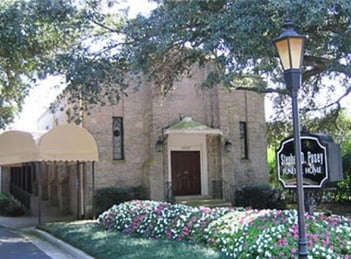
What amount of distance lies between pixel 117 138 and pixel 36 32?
7.60 metres

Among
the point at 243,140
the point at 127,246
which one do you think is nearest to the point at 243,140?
the point at 243,140

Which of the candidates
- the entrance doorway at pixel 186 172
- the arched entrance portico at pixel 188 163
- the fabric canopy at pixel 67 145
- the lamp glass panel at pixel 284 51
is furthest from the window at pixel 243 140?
the lamp glass panel at pixel 284 51

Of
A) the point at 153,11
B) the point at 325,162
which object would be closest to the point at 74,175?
the point at 153,11

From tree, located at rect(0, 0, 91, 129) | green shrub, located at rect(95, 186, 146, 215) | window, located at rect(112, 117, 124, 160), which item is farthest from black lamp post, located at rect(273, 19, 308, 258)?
window, located at rect(112, 117, 124, 160)

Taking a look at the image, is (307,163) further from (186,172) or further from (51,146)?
(186,172)

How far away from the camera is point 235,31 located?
1072 cm

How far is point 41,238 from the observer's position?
1405cm

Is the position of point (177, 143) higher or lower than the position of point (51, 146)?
higher

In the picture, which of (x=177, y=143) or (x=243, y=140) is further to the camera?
(x=243, y=140)

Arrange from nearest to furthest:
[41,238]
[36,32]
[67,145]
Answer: [36,32] < [41,238] < [67,145]

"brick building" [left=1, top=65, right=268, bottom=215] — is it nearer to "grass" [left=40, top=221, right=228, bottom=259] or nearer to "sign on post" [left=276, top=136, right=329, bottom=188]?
"grass" [left=40, top=221, right=228, bottom=259]

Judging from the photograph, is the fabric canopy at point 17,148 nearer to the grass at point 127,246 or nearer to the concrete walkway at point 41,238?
the concrete walkway at point 41,238

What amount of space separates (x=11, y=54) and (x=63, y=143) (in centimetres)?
446

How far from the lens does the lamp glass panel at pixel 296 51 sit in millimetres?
6215
